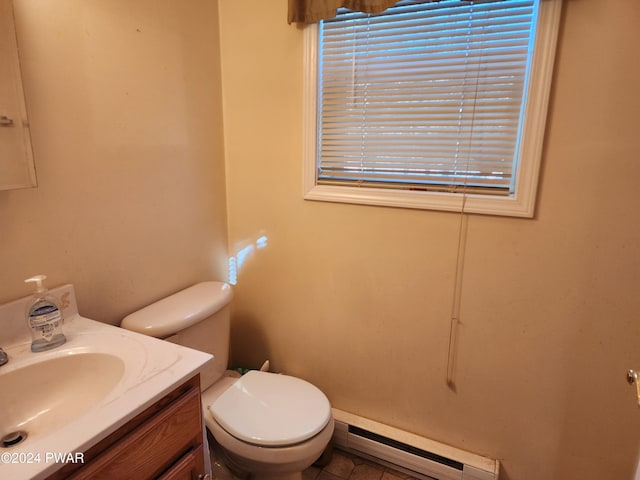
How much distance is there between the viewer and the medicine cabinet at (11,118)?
949mm

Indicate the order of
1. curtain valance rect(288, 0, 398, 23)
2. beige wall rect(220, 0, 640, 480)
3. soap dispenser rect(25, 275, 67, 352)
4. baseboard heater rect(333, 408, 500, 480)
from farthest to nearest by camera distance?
baseboard heater rect(333, 408, 500, 480) → curtain valance rect(288, 0, 398, 23) → beige wall rect(220, 0, 640, 480) → soap dispenser rect(25, 275, 67, 352)

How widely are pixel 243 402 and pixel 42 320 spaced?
74 cm

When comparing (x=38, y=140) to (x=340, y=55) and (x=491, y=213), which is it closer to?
(x=340, y=55)

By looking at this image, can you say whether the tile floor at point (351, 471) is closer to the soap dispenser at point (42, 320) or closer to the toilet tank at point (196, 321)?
the toilet tank at point (196, 321)

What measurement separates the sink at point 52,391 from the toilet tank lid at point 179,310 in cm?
26

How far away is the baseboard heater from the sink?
1.10m

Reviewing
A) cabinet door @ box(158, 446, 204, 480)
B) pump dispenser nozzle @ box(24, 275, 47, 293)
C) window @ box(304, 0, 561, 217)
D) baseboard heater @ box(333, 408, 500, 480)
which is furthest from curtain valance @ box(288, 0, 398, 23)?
baseboard heater @ box(333, 408, 500, 480)

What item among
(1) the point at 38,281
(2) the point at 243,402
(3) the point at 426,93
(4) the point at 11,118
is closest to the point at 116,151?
(4) the point at 11,118

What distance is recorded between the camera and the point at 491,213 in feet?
4.50

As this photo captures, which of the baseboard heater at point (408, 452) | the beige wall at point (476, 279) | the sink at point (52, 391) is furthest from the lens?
the baseboard heater at point (408, 452)

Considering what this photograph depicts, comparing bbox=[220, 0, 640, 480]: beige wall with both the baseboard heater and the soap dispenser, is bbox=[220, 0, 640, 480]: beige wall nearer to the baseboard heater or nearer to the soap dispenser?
the baseboard heater

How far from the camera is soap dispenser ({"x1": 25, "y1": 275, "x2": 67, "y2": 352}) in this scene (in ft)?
3.32

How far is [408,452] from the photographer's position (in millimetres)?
1631

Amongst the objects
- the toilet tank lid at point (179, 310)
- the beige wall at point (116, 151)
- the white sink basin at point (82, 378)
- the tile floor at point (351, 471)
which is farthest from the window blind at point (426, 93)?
the tile floor at point (351, 471)
